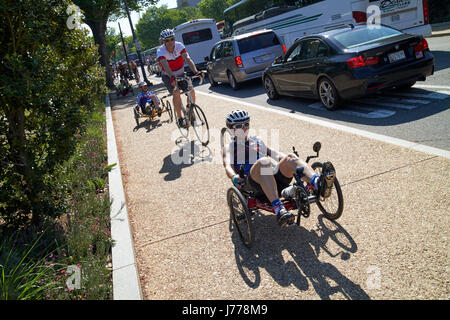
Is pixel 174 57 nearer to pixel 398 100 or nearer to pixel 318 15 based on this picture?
pixel 398 100

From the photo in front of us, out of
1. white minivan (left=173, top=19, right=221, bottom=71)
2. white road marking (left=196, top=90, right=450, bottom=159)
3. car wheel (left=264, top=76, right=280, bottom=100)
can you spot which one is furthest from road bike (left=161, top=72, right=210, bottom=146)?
white minivan (left=173, top=19, right=221, bottom=71)

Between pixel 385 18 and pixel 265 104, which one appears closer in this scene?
pixel 265 104

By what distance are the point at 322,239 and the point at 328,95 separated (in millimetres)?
5186

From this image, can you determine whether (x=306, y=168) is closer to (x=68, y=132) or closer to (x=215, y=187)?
(x=215, y=187)

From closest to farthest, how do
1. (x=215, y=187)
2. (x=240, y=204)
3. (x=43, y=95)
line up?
(x=240, y=204) < (x=43, y=95) < (x=215, y=187)

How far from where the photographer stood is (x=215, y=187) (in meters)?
5.61


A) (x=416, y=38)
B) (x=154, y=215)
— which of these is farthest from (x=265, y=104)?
(x=154, y=215)

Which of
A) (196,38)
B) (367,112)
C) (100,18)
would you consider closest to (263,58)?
(367,112)

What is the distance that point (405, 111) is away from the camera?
278 inches

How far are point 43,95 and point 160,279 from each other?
237 cm

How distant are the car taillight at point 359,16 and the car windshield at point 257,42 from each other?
2.75m

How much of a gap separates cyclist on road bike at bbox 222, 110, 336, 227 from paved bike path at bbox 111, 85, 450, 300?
1.65ft

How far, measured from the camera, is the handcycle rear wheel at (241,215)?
12.1ft
